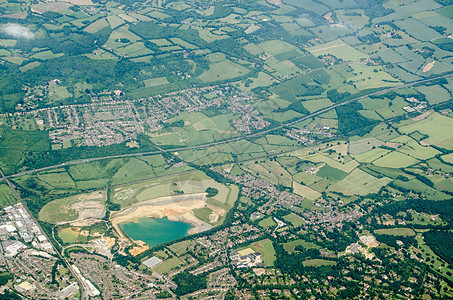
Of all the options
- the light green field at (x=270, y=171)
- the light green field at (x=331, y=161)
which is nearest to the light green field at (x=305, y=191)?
the light green field at (x=270, y=171)

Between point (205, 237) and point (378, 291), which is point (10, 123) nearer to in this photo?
point (205, 237)

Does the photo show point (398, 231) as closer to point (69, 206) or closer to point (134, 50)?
point (69, 206)

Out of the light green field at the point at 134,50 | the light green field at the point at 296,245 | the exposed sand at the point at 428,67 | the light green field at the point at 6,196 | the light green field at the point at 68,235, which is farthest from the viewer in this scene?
the exposed sand at the point at 428,67

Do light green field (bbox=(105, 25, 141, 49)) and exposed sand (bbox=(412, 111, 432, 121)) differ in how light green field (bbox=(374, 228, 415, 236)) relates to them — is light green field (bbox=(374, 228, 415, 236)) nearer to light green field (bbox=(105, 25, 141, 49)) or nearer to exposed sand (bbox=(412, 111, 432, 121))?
exposed sand (bbox=(412, 111, 432, 121))

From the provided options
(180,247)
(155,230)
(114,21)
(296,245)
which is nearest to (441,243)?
(296,245)

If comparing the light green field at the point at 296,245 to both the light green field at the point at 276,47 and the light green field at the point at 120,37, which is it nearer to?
the light green field at the point at 276,47

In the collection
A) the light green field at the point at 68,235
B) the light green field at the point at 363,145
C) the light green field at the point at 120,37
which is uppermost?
the light green field at the point at 120,37
